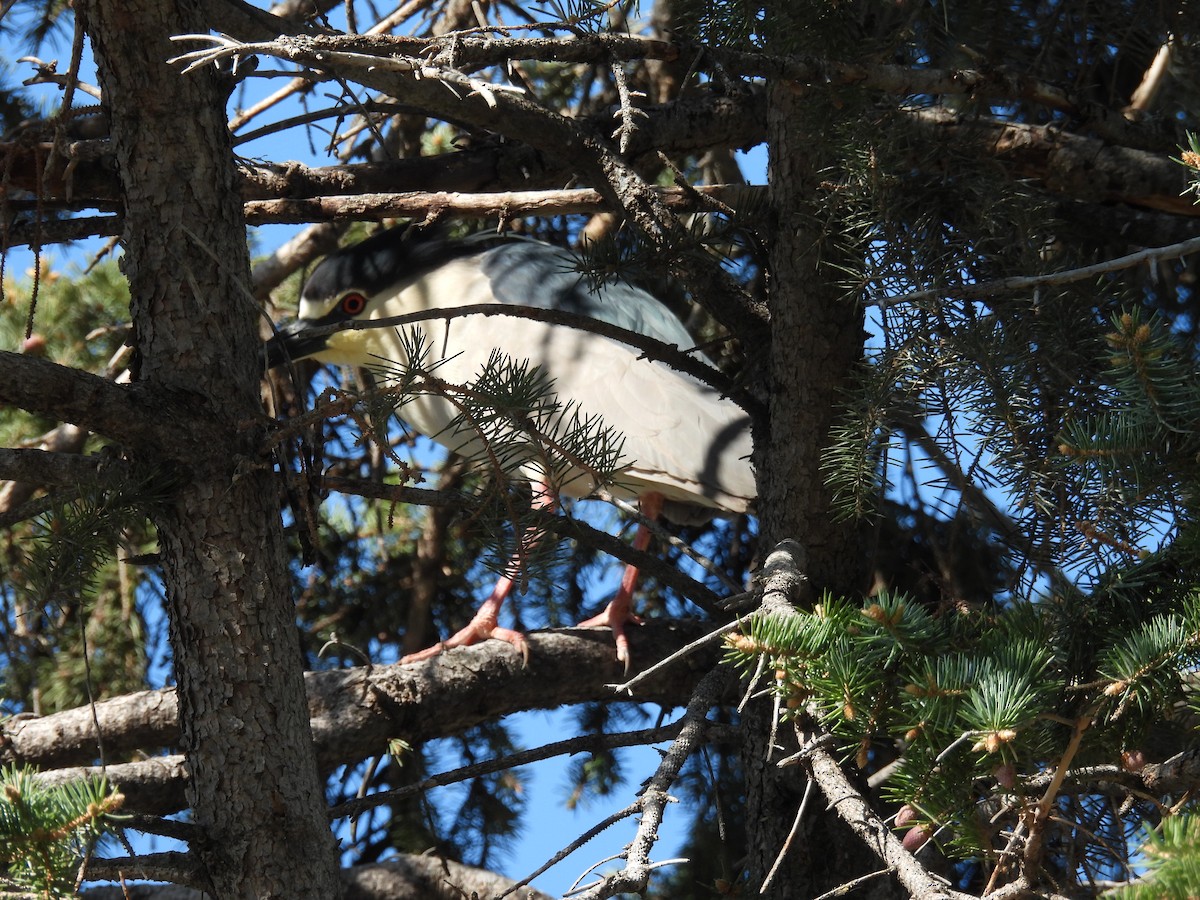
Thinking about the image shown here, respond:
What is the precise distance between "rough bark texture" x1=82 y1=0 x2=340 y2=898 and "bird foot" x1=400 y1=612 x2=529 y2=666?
53.1 inches

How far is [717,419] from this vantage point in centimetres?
355

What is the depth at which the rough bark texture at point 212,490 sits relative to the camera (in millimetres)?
1680

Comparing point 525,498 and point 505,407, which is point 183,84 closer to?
point 505,407

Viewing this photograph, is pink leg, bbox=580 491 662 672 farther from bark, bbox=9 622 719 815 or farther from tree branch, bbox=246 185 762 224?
tree branch, bbox=246 185 762 224

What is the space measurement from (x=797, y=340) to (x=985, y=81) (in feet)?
1.88

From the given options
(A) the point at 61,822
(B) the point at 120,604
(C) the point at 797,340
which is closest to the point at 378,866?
(B) the point at 120,604

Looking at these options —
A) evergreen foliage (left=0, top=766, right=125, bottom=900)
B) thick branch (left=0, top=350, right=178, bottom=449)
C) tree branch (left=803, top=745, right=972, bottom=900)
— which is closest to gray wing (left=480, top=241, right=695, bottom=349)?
thick branch (left=0, top=350, right=178, bottom=449)

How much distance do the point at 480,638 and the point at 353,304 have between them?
123 centimetres

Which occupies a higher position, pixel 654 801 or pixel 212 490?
pixel 212 490

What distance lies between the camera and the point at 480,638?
3.43 meters

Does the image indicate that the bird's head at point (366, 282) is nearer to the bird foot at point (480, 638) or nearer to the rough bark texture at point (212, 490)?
the bird foot at point (480, 638)

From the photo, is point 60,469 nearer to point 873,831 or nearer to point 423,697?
point 873,831

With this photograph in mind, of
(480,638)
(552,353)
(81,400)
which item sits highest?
(552,353)

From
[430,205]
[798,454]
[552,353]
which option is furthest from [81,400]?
[552,353]
